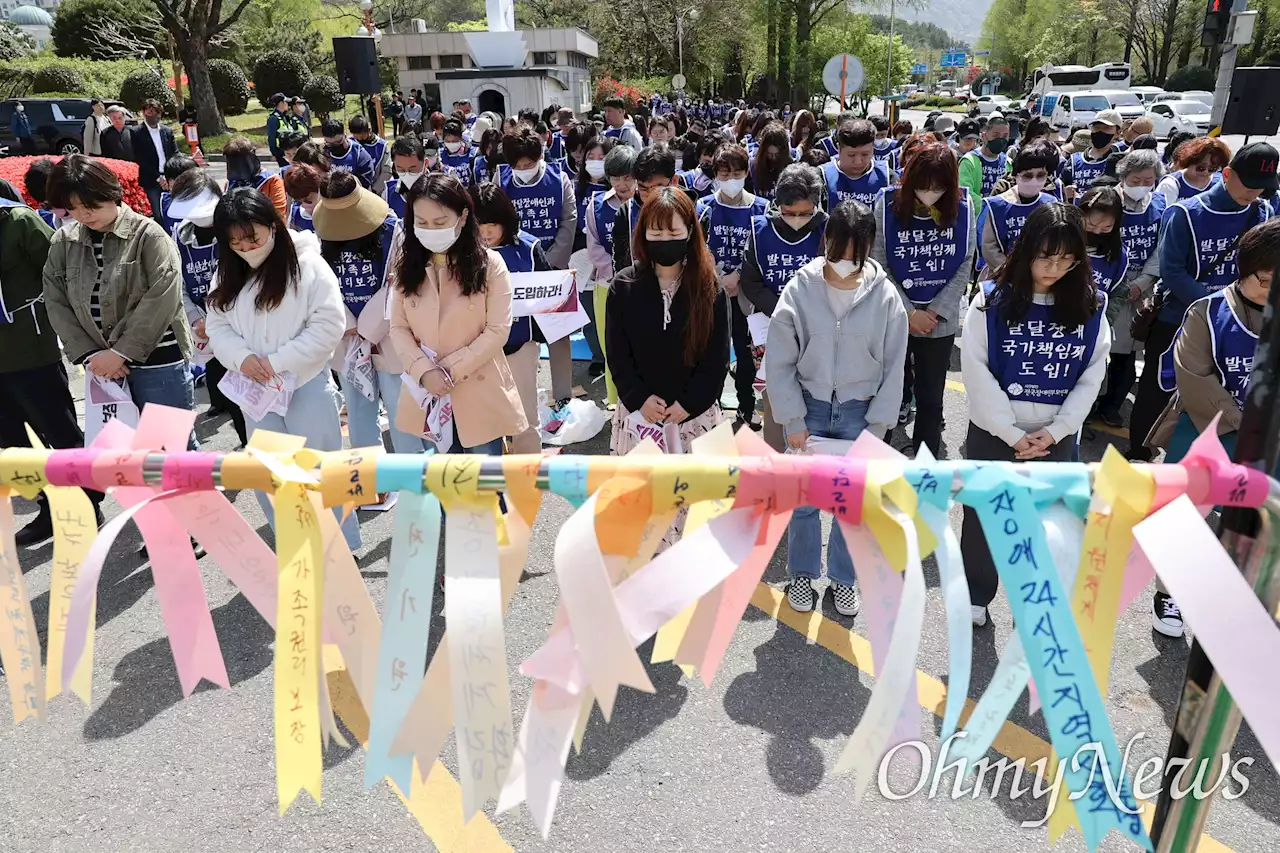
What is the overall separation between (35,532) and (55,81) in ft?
116

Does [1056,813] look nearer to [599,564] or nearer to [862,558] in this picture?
[862,558]

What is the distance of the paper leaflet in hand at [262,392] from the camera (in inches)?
147

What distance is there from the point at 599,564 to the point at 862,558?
46 centimetres

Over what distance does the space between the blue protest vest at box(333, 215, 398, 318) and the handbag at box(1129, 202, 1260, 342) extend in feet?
13.6

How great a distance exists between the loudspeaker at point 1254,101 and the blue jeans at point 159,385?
9.96m

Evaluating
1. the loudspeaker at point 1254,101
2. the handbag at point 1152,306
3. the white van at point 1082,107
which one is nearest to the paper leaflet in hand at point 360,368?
the handbag at point 1152,306

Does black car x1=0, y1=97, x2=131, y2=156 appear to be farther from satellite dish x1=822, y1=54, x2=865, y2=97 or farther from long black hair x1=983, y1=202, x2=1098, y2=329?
long black hair x1=983, y1=202, x2=1098, y2=329

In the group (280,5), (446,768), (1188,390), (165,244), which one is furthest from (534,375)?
(280,5)

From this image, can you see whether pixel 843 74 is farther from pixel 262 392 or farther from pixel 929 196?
pixel 262 392

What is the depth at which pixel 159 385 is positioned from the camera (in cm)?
421

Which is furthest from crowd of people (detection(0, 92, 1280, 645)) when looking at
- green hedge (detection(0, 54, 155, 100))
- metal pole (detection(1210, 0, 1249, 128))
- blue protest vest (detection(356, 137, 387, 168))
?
green hedge (detection(0, 54, 155, 100))

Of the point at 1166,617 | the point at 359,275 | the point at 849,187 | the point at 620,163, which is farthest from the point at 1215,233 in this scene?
the point at 359,275

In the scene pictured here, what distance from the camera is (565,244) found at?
6316 mm

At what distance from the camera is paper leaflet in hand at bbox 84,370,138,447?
4066 mm
